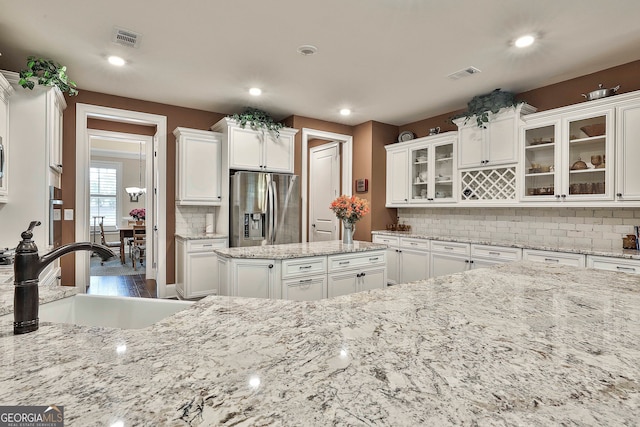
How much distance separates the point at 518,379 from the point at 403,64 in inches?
126

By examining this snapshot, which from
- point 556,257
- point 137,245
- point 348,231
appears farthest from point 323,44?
point 137,245

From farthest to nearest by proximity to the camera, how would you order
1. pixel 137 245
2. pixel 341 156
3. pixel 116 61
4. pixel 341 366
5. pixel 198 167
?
pixel 137 245
pixel 341 156
pixel 198 167
pixel 116 61
pixel 341 366

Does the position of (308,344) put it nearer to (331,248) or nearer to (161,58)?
(331,248)

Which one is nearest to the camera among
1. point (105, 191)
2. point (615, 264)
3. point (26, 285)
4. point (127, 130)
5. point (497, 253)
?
point (26, 285)

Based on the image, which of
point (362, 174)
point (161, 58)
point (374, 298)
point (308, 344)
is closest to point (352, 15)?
point (161, 58)

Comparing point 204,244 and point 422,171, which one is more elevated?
point 422,171

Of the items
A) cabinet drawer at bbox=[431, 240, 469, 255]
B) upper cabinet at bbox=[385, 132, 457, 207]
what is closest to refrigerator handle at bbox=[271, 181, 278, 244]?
upper cabinet at bbox=[385, 132, 457, 207]

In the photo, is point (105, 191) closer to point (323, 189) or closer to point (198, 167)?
point (198, 167)

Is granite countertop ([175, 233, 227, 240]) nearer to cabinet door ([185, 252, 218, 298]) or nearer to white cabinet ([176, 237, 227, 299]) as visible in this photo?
white cabinet ([176, 237, 227, 299])

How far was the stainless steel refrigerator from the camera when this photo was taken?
4418 millimetres

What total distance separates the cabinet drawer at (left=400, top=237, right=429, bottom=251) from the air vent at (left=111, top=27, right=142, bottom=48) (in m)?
3.78

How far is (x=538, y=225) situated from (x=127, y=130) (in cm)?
581

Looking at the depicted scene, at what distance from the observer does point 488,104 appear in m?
3.96

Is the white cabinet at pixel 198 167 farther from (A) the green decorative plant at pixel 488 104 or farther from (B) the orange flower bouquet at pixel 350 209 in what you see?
(A) the green decorative plant at pixel 488 104
